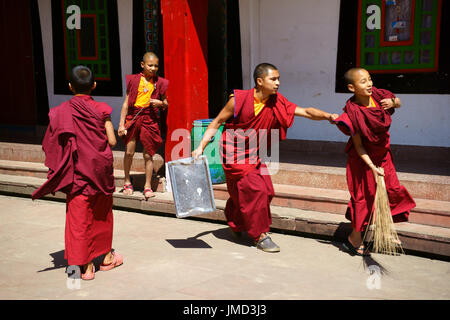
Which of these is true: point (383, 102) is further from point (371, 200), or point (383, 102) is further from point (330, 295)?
point (330, 295)

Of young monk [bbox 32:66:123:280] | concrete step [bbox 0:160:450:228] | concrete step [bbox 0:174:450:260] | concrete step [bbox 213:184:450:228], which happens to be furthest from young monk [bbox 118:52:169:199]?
young monk [bbox 32:66:123:280]

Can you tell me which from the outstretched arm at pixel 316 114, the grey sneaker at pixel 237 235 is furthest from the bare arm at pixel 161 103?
the outstretched arm at pixel 316 114

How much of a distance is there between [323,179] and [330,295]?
2.61m

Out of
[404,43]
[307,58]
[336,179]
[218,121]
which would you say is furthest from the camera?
[307,58]

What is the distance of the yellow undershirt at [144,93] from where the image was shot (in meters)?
6.95

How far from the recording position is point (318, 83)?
8.52 meters

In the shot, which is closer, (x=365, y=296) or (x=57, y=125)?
(x=365, y=296)

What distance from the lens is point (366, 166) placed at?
16.7 ft

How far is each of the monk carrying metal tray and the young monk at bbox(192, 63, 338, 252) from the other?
0.41 feet

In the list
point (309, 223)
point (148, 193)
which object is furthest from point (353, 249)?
point (148, 193)

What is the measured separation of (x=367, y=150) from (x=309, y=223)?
1116 millimetres

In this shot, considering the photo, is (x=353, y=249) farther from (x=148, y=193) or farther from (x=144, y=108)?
(x=144, y=108)

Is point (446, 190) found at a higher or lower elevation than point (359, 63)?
lower

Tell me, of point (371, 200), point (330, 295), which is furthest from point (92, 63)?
point (330, 295)
